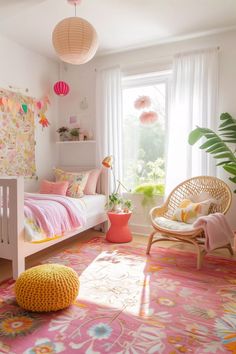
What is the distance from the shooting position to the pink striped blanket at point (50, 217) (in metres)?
2.43

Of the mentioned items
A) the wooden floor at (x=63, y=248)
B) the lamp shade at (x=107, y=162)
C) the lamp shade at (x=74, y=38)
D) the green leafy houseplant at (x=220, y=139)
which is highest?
the lamp shade at (x=74, y=38)

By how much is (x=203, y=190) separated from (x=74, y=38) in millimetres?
2080

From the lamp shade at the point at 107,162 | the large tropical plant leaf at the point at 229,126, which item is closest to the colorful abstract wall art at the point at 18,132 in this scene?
the lamp shade at the point at 107,162

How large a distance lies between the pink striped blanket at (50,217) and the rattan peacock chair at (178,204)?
2.75 ft

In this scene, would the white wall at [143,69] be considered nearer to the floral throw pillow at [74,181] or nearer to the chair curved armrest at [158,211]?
the floral throw pillow at [74,181]

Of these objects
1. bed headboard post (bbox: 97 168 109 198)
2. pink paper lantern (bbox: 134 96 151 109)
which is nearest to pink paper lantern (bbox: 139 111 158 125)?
pink paper lantern (bbox: 134 96 151 109)

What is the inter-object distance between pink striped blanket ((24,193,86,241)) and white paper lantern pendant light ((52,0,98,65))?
4.43 feet

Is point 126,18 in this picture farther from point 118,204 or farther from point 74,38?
point 118,204

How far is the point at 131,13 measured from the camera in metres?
2.90

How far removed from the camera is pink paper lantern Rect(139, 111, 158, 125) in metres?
3.79

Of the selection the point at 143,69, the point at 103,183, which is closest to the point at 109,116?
the point at 143,69

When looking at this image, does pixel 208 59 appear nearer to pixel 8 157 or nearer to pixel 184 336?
pixel 8 157

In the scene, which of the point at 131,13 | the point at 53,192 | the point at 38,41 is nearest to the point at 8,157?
Result: the point at 53,192

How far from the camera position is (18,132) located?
3684mm
